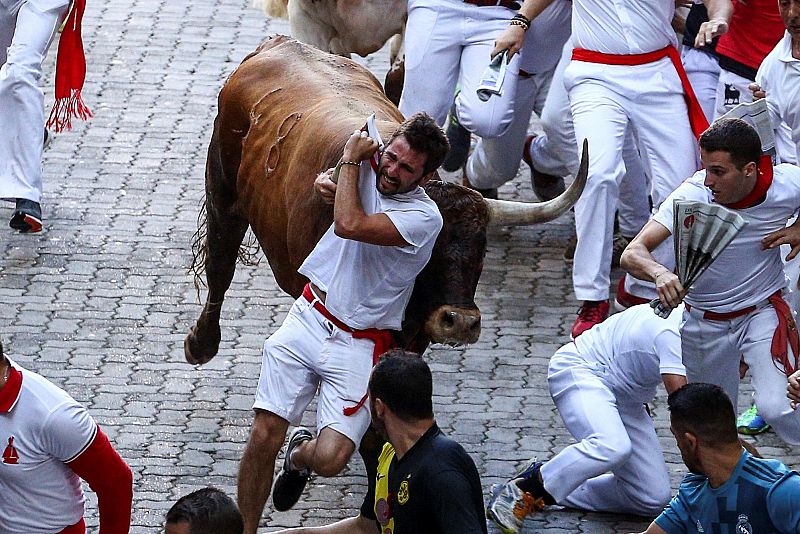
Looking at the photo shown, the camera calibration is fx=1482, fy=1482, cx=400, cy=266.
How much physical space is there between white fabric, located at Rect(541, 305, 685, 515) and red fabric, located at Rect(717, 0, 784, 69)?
249 cm

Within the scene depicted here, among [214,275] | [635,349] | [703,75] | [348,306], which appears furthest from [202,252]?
[703,75]

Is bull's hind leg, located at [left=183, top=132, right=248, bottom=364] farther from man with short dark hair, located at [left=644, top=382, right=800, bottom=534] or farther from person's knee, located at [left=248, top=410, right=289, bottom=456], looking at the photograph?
man with short dark hair, located at [left=644, top=382, right=800, bottom=534]

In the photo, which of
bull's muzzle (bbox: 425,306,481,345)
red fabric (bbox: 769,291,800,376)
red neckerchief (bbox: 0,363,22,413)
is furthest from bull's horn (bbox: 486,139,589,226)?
red neckerchief (bbox: 0,363,22,413)

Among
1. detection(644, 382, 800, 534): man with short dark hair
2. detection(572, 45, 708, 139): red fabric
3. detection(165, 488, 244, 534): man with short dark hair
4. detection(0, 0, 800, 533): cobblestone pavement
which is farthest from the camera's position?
detection(572, 45, 708, 139): red fabric

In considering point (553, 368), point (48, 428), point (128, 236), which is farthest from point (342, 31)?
point (48, 428)

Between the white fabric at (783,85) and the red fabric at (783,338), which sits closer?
the red fabric at (783,338)

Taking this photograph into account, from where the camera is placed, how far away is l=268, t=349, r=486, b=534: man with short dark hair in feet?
15.4

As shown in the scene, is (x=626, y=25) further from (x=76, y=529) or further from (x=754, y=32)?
(x=76, y=529)

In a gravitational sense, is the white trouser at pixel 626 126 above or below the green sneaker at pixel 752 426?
above

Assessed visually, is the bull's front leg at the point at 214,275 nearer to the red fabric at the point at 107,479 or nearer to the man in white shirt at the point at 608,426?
the man in white shirt at the point at 608,426

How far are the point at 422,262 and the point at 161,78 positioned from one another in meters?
7.34

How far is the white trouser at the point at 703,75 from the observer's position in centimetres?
926

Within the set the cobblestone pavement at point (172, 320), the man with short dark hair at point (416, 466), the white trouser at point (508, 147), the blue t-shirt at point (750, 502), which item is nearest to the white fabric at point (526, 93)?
the white trouser at point (508, 147)

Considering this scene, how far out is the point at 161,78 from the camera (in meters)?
12.8
